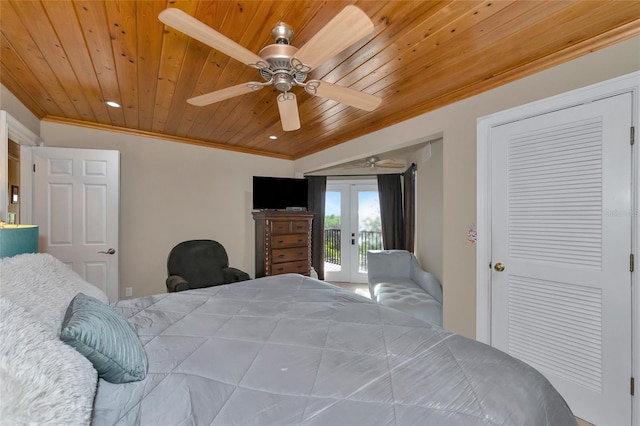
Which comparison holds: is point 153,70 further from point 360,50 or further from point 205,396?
point 205,396

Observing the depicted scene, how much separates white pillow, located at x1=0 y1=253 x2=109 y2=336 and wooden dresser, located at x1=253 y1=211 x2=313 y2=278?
240cm

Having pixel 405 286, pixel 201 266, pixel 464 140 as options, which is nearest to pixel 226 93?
pixel 464 140

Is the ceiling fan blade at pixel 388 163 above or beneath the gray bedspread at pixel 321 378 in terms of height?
above

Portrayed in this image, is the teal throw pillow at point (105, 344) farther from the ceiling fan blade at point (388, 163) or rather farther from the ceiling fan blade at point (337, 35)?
the ceiling fan blade at point (388, 163)

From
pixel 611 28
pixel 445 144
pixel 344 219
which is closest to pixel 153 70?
pixel 445 144

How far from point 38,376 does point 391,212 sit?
193 inches

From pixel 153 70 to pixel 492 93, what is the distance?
8.16ft

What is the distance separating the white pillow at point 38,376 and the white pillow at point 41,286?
0.40ft

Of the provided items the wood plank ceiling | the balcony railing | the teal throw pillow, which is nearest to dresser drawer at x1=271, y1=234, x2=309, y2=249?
the balcony railing

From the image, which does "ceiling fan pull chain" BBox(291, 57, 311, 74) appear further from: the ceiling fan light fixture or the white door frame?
the white door frame

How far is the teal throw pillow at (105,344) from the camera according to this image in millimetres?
803

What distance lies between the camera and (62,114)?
2902 mm

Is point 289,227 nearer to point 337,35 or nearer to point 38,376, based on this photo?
point 337,35

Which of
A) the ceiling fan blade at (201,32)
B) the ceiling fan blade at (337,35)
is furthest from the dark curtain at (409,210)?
the ceiling fan blade at (201,32)
